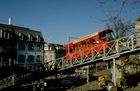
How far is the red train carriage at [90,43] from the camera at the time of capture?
2770cm

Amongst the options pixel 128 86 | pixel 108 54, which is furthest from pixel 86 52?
pixel 128 86

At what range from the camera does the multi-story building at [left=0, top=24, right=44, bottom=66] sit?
52469 mm

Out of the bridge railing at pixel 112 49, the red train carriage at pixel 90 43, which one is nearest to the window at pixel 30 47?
the red train carriage at pixel 90 43

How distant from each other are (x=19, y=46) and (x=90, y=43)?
29502 millimetres

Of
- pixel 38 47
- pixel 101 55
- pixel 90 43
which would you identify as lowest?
pixel 101 55

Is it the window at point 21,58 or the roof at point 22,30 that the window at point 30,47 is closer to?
the roof at point 22,30

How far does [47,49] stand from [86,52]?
166 ft

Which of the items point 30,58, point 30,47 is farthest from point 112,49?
point 30,47

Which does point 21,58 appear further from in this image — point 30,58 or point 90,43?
point 90,43

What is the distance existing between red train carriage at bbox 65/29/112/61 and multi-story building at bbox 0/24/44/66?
23913mm

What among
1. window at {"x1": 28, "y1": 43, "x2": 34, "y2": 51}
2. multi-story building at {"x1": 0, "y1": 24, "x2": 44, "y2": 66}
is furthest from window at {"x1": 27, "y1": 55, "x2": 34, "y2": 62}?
window at {"x1": 28, "y1": 43, "x2": 34, "y2": 51}

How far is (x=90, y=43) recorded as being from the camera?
2922 cm

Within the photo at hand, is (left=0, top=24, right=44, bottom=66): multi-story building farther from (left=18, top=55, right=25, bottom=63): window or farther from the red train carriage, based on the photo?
the red train carriage

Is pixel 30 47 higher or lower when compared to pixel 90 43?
higher
